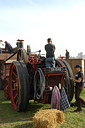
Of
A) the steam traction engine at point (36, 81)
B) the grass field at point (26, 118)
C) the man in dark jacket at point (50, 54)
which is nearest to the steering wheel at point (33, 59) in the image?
the steam traction engine at point (36, 81)

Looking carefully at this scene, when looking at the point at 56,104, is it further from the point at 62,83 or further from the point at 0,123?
the point at 0,123

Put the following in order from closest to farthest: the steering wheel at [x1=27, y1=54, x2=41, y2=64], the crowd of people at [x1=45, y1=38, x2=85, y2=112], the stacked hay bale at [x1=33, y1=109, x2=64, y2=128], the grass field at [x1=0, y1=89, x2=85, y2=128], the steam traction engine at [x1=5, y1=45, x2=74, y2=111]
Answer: the stacked hay bale at [x1=33, y1=109, x2=64, y2=128] → the grass field at [x1=0, y1=89, x2=85, y2=128] → the steam traction engine at [x1=5, y1=45, x2=74, y2=111] → the crowd of people at [x1=45, y1=38, x2=85, y2=112] → the steering wheel at [x1=27, y1=54, x2=41, y2=64]

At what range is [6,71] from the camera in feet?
29.2

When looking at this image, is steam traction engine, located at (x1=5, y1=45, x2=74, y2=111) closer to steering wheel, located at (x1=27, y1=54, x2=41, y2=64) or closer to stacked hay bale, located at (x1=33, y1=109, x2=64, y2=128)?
steering wheel, located at (x1=27, y1=54, x2=41, y2=64)

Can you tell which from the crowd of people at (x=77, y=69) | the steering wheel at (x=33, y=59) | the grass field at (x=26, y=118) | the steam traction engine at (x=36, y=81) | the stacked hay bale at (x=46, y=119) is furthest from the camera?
the steering wheel at (x=33, y=59)

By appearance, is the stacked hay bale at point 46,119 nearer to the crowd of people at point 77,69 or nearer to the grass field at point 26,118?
the grass field at point 26,118

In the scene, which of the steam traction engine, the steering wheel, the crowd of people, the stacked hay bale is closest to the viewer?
the stacked hay bale

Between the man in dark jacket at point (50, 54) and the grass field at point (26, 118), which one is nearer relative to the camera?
the grass field at point (26, 118)

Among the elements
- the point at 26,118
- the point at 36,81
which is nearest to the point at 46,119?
the point at 26,118

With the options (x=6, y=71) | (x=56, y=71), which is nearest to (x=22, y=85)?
(x=56, y=71)

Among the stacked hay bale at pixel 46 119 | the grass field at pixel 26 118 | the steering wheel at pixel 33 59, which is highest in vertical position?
the steering wheel at pixel 33 59

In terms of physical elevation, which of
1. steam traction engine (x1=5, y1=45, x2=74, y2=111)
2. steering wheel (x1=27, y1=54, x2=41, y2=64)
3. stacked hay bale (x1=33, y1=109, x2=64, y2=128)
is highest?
steering wheel (x1=27, y1=54, x2=41, y2=64)

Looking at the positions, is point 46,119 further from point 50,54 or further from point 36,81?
point 50,54

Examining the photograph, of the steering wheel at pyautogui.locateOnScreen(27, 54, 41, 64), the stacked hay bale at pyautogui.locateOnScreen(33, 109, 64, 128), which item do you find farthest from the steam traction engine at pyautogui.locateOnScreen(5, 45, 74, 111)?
the stacked hay bale at pyautogui.locateOnScreen(33, 109, 64, 128)
